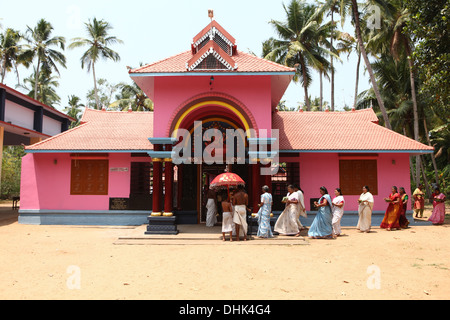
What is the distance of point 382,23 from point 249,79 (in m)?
15.3

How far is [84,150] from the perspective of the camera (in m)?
13.5

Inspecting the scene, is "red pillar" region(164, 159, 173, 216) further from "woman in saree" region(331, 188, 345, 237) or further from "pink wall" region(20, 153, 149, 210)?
"woman in saree" region(331, 188, 345, 237)

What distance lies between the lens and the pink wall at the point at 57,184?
45.4 feet

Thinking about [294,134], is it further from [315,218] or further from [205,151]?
[315,218]

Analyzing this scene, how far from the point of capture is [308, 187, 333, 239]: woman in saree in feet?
35.3

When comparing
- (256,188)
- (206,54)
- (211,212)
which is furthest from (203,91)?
(211,212)

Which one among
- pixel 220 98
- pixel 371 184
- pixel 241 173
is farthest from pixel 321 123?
pixel 220 98

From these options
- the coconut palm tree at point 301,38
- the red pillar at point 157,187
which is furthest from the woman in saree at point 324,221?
the coconut palm tree at point 301,38

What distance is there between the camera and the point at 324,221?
10773 mm

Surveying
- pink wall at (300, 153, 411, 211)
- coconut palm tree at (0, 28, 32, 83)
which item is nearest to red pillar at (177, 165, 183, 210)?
pink wall at (300, 153, 411, 211)

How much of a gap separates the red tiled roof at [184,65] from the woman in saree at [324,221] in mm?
4102

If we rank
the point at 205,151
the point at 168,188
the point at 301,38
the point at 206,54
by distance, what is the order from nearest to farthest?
1. the point at 206,54
2. the point at 168,188
3. the point at 205,151
4. the point at 301,38

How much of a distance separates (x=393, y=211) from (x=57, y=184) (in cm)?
1250

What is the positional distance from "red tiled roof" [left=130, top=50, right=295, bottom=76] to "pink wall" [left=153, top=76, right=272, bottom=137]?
0.35 m
